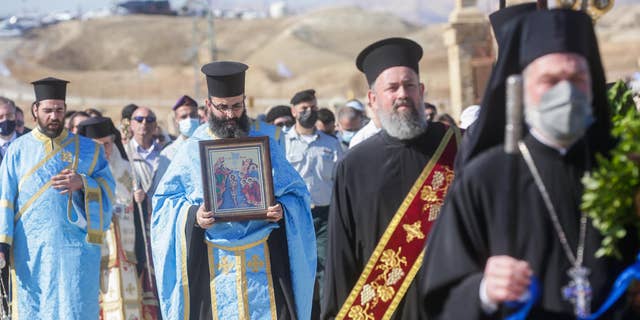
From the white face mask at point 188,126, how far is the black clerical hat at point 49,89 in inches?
96.9

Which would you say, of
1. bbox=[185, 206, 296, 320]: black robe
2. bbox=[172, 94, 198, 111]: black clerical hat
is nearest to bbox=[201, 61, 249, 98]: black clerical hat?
bbox=[185, 206, 296, 320]: black robe

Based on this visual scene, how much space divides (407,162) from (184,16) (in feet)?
345

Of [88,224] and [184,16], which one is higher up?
[184,16]

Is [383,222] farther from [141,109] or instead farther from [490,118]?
[141,109]

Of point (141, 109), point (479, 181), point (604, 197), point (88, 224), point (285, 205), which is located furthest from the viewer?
point (141, 109)

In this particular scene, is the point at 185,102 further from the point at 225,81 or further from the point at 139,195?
the point at 225,81

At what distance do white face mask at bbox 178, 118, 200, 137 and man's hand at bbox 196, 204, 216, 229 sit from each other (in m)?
4.43

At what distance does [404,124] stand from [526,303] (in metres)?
2.51

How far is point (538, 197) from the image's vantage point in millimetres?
4113

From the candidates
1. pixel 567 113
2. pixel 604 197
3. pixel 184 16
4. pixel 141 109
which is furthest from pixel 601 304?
pixel 184 16

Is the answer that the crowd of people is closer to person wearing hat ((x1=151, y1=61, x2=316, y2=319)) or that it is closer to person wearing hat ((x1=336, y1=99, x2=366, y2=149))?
person wearing hat ((x1=151, y1=61, x2=316, y2=319))

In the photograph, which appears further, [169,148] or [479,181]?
[169,148]

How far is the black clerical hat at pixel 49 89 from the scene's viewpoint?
9.59 metres

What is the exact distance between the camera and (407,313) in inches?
251
